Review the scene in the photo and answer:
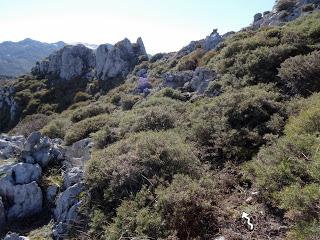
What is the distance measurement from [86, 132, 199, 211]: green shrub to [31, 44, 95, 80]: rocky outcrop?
127 feet

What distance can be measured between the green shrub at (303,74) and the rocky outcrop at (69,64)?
1429 inches

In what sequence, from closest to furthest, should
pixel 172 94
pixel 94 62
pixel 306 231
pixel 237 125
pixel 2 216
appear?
pixel 306 231, pixel 2 216, pixel 237 125, pixel 172 94, pixel 94 62

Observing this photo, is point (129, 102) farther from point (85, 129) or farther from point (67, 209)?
point (67, 209)

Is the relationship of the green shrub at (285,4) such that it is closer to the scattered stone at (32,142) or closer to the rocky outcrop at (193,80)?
the rocky outcrop at (193,80)

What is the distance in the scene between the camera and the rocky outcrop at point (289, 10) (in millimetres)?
31064

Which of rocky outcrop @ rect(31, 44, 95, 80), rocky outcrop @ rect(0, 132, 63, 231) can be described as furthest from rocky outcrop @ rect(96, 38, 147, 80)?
rocky outcrop @ rect(0, 132, 63, 231)

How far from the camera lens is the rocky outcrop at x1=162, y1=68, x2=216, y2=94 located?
19.9m

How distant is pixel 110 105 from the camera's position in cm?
2825

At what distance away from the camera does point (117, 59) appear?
45750 millimetres

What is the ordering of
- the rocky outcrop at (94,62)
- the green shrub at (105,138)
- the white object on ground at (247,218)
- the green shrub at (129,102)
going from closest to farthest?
the white object on ground at (247,218) < the green shrub at (105,138) < the green shrub at (129,102) < the rocky outcrop at (94,62)

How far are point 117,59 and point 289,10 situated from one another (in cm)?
2114

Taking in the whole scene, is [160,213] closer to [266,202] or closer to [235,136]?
[266,202]

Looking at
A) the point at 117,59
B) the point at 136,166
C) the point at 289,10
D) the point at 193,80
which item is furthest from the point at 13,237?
the point at 117,59

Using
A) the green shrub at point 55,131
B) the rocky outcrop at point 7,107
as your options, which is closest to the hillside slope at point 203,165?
the green shrub at point 55,131
